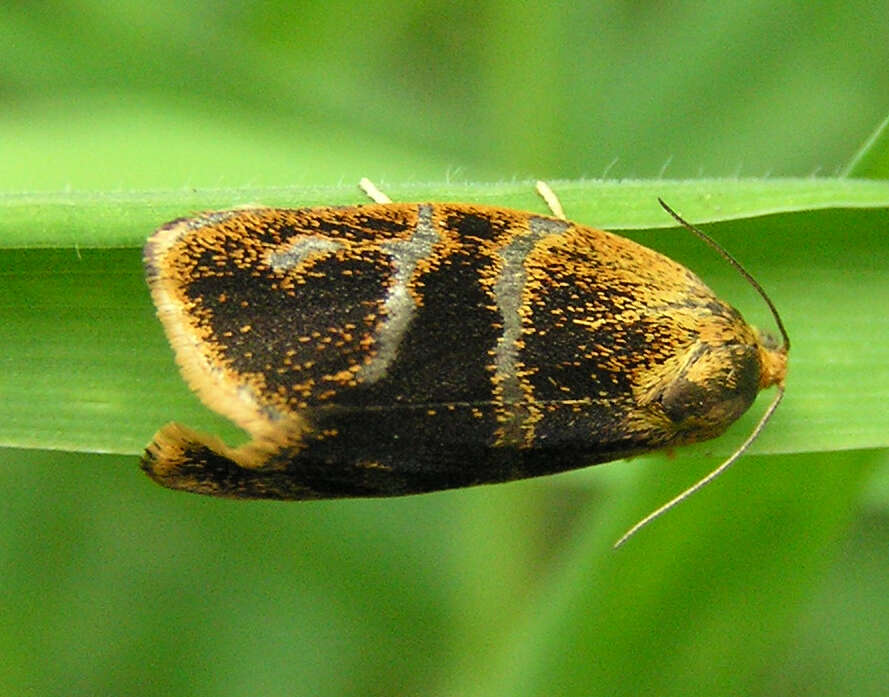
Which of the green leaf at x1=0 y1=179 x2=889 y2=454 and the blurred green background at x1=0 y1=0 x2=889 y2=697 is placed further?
the blurred green background at x1=0 y1=0 x2=889 y2=697

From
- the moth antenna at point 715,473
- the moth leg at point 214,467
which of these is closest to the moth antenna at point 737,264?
the moth antenna at point 715,473

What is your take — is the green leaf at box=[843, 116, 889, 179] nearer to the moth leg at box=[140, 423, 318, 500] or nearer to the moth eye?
the moth eye

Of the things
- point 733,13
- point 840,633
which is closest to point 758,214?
point 733,13

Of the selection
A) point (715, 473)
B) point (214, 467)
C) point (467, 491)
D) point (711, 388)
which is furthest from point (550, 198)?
point (467, 491)

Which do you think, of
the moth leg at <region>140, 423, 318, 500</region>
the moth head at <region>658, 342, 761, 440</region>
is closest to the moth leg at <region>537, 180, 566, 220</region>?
the moth head at <region>658, 342, 761, 440</region>

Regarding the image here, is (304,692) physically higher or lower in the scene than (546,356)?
lower

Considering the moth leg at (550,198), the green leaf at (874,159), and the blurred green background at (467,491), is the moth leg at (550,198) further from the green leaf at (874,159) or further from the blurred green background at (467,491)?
the green leaf at (874,159)

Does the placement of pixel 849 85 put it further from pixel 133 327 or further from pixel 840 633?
pixel 133 327
